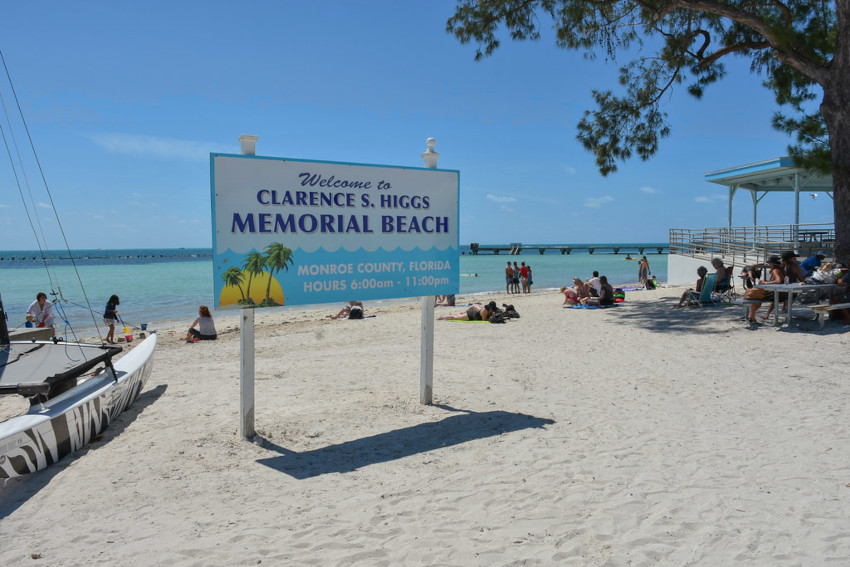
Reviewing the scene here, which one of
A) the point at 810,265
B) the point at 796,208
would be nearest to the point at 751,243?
the point at 796,208

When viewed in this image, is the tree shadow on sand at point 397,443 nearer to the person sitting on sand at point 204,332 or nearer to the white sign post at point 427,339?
the white sign post at point 427,339

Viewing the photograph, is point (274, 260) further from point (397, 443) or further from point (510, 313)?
point (510, 313)

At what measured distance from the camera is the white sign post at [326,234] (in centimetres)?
460

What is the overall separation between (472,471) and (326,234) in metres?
2.41

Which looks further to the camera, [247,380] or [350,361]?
[350,361]

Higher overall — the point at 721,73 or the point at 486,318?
the point at 721,73

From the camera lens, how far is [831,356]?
289 inches

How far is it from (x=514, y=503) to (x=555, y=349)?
18.4 feet

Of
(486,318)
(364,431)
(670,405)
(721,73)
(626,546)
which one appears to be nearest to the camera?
(626,546)

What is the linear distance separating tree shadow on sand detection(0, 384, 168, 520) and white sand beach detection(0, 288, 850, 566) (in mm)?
21

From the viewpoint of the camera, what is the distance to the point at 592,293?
15398 millimetres

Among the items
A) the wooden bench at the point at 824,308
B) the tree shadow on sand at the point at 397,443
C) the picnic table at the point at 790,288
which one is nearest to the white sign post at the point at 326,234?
the tree shadow on sand at the point at 397,443

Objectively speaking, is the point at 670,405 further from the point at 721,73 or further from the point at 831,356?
the point at 721,73

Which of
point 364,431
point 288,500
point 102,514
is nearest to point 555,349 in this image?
point 364,431
